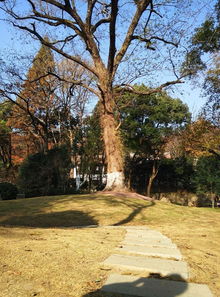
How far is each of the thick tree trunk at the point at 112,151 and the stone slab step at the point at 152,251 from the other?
9581 millimetres

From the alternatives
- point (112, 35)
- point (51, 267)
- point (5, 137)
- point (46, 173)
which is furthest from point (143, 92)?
point (5, 137)

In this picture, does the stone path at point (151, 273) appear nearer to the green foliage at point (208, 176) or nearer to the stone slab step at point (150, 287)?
the stone slab step at point (150, 287)

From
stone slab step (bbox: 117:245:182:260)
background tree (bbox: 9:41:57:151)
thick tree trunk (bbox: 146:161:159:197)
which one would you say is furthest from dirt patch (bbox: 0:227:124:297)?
thick tree trunk (bbox: 146:161:159:197)

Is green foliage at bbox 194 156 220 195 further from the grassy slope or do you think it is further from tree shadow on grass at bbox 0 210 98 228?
tree shadow on grass at bbox 0 210 98 228

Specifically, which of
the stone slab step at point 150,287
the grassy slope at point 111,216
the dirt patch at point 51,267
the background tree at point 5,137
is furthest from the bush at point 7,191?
the stone slab step at point 150,287

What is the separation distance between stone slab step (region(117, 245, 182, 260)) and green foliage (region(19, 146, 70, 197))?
1404 centimetres

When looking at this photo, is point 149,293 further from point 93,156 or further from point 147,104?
point 147,104

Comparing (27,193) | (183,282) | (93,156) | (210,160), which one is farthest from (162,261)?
(210,160)

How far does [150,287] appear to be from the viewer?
2.58 m

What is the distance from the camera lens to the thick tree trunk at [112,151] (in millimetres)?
13906

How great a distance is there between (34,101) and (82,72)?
14.5 ft

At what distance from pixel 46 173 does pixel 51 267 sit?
15394 mm

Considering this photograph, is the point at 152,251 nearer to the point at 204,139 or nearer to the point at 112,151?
the point at 112,151

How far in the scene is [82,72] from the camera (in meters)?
21.8
